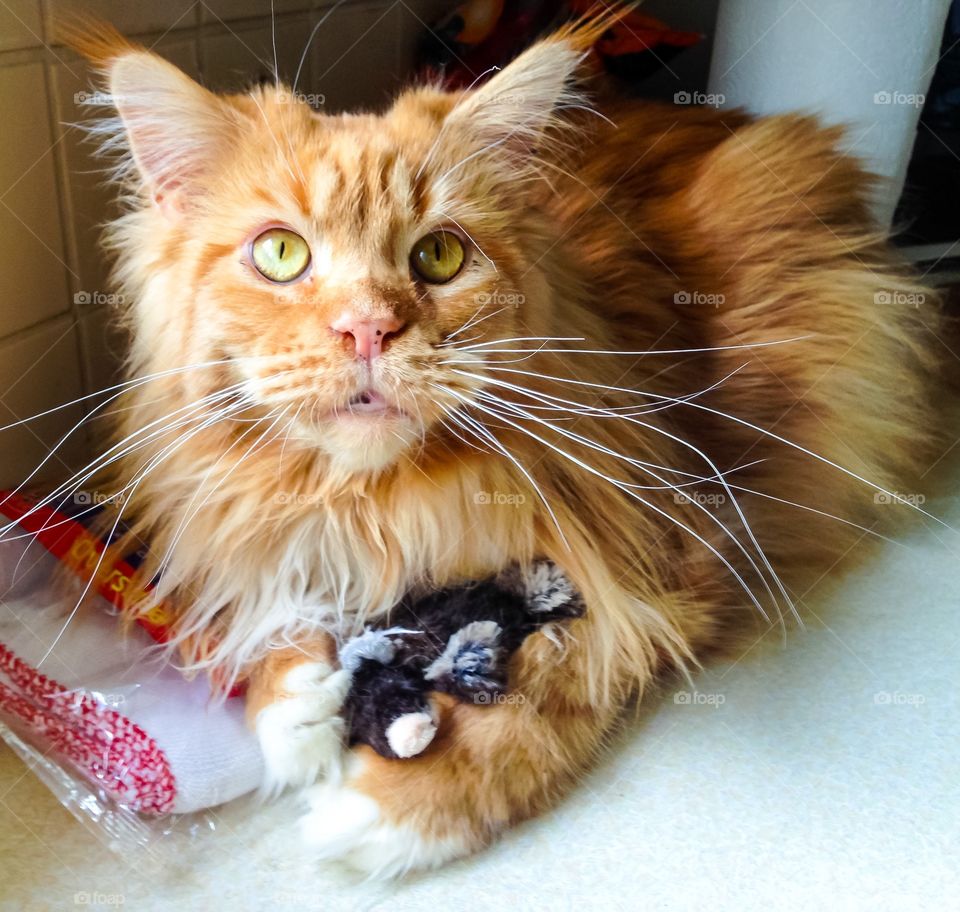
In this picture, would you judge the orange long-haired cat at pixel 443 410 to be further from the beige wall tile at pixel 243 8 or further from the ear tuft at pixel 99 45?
the beige wall tile at pixel 243 8

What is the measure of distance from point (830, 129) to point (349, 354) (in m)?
1.15

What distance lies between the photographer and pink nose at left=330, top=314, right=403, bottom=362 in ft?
3.31

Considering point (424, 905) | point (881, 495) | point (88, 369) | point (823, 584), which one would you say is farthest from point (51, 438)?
point (881, 495)

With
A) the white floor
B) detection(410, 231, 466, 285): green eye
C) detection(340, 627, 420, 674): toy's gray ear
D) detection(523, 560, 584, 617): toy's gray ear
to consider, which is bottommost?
the white floor

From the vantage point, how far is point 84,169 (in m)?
1.55

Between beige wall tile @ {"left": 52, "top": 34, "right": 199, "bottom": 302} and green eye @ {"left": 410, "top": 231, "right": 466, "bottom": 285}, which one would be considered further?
beige wall tile @ {"left": 52, "top": 34, "right": 199, "bottom": 302}

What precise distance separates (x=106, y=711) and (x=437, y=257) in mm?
712

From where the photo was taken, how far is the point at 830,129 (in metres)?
1.70

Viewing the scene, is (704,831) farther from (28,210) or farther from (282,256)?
(28,210)

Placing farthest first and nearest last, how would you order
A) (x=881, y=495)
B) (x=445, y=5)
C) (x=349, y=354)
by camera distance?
(x=445, y=5)
(x=881, y=495)
(x=349, y=354)

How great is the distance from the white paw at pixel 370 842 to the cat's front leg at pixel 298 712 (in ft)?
0.21

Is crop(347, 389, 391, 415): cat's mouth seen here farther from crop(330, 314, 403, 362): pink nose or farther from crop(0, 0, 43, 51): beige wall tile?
crop(0, 0, 43, 51): beige wall tile

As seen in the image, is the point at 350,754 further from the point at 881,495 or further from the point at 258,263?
the point at 881,495

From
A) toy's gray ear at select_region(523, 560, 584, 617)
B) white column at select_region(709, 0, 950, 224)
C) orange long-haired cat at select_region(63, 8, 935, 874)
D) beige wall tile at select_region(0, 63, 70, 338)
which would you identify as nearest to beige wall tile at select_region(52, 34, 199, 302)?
beige wall tile at select_region(0, 63, 70, 338)
